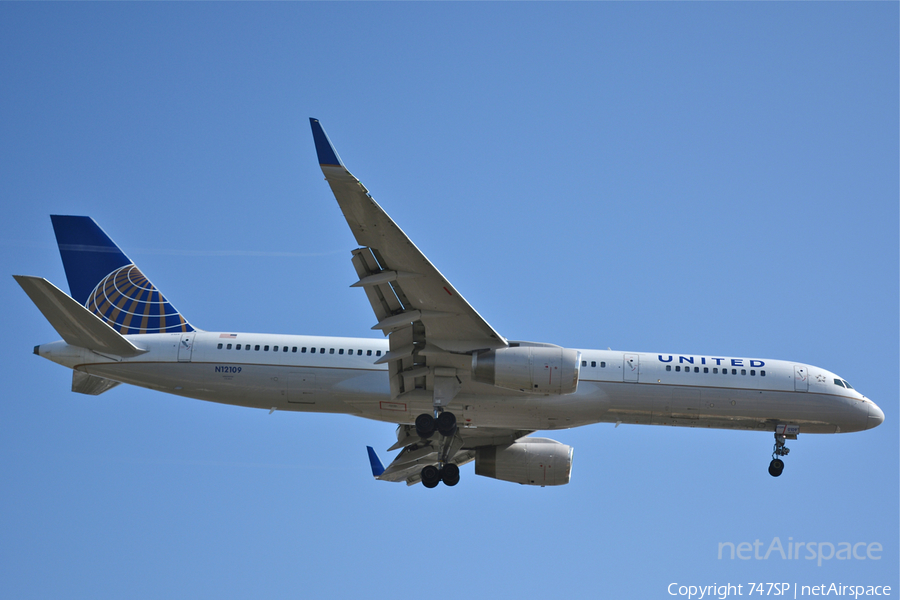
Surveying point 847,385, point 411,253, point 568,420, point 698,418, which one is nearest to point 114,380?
point 411,253

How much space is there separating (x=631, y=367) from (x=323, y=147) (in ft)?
38.0

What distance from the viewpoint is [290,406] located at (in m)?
24.3

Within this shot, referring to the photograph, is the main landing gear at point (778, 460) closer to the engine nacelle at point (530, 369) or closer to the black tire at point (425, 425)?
the engine nacelle at point (530, 369)

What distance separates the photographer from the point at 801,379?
81.5 feet

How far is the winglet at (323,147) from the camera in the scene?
16681 millimetres

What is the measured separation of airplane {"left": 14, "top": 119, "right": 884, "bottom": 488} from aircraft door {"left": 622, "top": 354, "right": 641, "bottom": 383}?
0.10 feet

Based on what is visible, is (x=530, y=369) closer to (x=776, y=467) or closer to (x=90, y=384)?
(x=776, y=467)

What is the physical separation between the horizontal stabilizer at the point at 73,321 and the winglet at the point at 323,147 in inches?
336

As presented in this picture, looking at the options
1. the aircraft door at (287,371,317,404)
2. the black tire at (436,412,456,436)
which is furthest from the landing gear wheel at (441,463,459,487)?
the aircraft door at (287,371,317,404)

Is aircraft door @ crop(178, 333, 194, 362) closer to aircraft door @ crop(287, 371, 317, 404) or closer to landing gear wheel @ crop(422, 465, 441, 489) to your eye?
aircraft door @ crop(287, 371, 317, 404)

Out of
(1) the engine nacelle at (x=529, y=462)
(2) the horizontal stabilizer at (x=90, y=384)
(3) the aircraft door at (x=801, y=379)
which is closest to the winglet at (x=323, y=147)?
(2) the horizontal stabilizer at (x=90, y=384)

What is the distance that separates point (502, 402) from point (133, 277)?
41.8ft

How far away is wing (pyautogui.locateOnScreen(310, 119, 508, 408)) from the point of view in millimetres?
18172

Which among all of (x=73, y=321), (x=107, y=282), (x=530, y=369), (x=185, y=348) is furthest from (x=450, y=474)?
(x=107, y=282)
